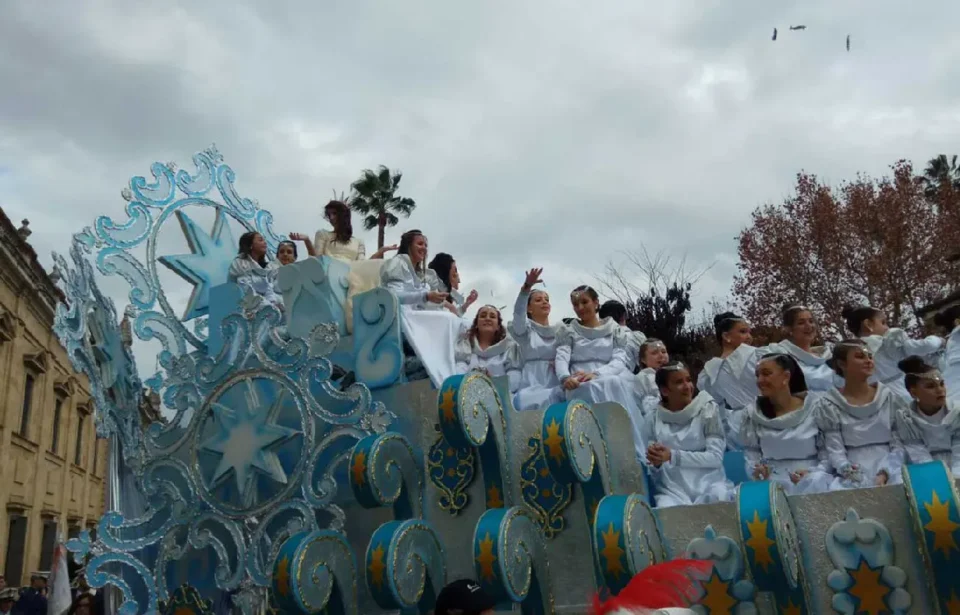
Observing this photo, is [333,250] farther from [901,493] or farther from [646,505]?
[901,493]

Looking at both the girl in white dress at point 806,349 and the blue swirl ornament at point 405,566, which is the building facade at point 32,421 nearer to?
the blue swirl ornament at point 405,566

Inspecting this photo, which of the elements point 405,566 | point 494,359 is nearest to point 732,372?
point 494,359

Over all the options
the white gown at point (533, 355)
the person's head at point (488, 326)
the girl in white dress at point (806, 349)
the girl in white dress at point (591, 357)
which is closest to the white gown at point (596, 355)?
the girl in white dress at point (591, 357)

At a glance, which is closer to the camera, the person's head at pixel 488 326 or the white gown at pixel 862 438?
the white gown at pixel 862 438

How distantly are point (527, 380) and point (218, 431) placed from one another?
232 cm

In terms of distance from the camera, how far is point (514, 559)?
444 centimetres

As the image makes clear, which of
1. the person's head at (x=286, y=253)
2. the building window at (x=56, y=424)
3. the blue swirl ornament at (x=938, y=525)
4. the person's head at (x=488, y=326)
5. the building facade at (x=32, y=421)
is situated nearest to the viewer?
the blue swirl ornament at (x=938, y=525)

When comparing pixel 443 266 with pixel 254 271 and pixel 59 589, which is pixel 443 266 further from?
pixel 59 589

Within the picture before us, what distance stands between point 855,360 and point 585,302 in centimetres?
214

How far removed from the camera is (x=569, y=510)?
475cm

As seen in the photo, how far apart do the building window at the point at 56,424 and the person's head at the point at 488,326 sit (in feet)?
64.1

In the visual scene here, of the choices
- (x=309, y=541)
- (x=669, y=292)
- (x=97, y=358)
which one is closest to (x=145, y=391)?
(x=97, y=358)

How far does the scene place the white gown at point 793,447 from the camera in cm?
453

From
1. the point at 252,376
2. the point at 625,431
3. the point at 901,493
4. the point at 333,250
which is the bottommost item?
the point at 901,493
